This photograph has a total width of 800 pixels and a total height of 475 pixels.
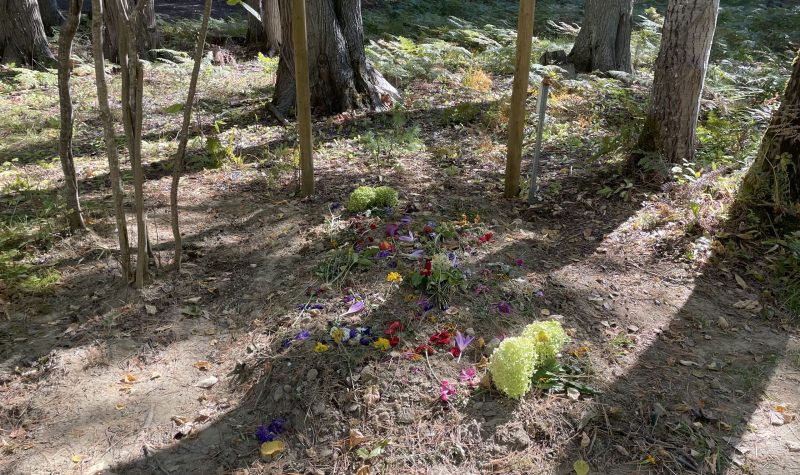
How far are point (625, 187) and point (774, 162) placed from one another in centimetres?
123

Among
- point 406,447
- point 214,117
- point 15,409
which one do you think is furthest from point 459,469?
point 214,117

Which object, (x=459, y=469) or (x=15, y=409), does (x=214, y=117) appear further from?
(x=459, y=469)

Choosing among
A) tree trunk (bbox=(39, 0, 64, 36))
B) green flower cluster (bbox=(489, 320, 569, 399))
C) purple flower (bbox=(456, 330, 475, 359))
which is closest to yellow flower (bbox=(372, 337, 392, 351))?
purple flower (bbox=(456, 330, 475, 359))

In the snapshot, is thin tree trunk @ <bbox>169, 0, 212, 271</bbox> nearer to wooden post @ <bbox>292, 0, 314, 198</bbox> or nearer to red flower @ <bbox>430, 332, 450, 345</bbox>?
wooden post @ <bbox>292, 0, 314, 198</bbox>

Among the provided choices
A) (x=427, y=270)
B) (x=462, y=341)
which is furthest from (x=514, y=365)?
(x=427, y=270)

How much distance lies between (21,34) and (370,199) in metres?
8.98

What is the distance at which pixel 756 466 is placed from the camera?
2750 millimetres

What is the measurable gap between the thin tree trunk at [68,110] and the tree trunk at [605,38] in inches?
321

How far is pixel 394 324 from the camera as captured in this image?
11.3 feet

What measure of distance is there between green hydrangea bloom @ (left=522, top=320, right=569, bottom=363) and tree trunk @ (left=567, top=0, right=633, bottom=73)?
25.1 feet

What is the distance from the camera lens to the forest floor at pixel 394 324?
2850mm

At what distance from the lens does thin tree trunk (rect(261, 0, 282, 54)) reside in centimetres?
1171

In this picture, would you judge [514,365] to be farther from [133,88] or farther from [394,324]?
[133,88]

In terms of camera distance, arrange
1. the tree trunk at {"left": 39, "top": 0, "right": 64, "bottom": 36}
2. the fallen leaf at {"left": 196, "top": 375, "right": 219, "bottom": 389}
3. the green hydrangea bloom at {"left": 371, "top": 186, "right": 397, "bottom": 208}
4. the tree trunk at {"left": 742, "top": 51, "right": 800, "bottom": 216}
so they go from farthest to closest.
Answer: the tree trunk at {"left": 39, "top": 0, "right": 64, "bottom": 36} → the green hydrangea bloom at {"left": 371, "top": 186, "right": 397, "bottom": 208} → the tree trunk at {"left": 742, "top": 51, "right": 800, "bottom": 216} → the fallen leaf at {"left": 196, "top": 375, "right": 219, "bottom": 389}
